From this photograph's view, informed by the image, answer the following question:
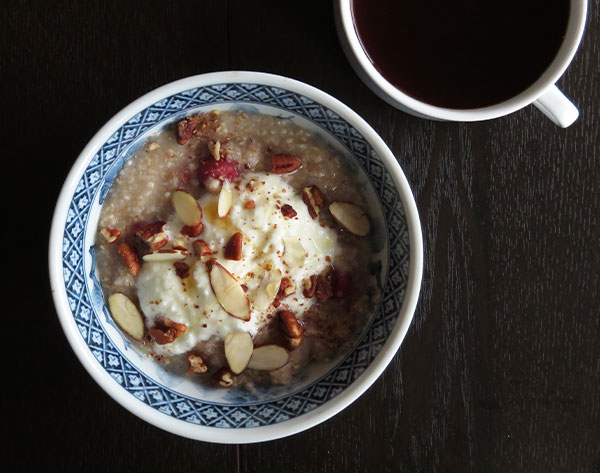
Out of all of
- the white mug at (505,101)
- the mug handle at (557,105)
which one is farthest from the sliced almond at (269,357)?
the mug handle at (557,105)

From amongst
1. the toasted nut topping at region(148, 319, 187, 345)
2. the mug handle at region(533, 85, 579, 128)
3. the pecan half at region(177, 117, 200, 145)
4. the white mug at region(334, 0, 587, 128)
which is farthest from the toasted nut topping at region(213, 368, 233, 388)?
the mug handle at region(533, 85, 579, 128)

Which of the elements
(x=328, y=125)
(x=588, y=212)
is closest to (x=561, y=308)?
(x=588, y=212)

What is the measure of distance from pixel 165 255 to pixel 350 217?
36 cm

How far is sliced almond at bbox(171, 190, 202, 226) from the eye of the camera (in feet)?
3.81

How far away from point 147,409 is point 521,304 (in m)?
0.83

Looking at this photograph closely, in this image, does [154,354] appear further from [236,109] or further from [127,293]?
[236,109]

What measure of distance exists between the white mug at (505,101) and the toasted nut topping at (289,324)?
457mm

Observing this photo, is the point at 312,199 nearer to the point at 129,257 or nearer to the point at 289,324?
the point at 289,324

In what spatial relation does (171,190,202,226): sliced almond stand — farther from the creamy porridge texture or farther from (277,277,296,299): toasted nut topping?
(277,277,296,299): toasted nut topping

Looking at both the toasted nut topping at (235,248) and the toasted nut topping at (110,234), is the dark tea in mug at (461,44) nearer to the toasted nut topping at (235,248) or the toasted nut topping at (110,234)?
the toasted nut topping at (235,248)

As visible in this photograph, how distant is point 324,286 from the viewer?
1.20 meters

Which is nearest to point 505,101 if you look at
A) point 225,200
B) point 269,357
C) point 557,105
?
point 557,105

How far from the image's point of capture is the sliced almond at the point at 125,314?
1.19 m

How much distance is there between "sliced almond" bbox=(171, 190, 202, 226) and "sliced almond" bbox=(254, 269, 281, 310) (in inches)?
6.9
